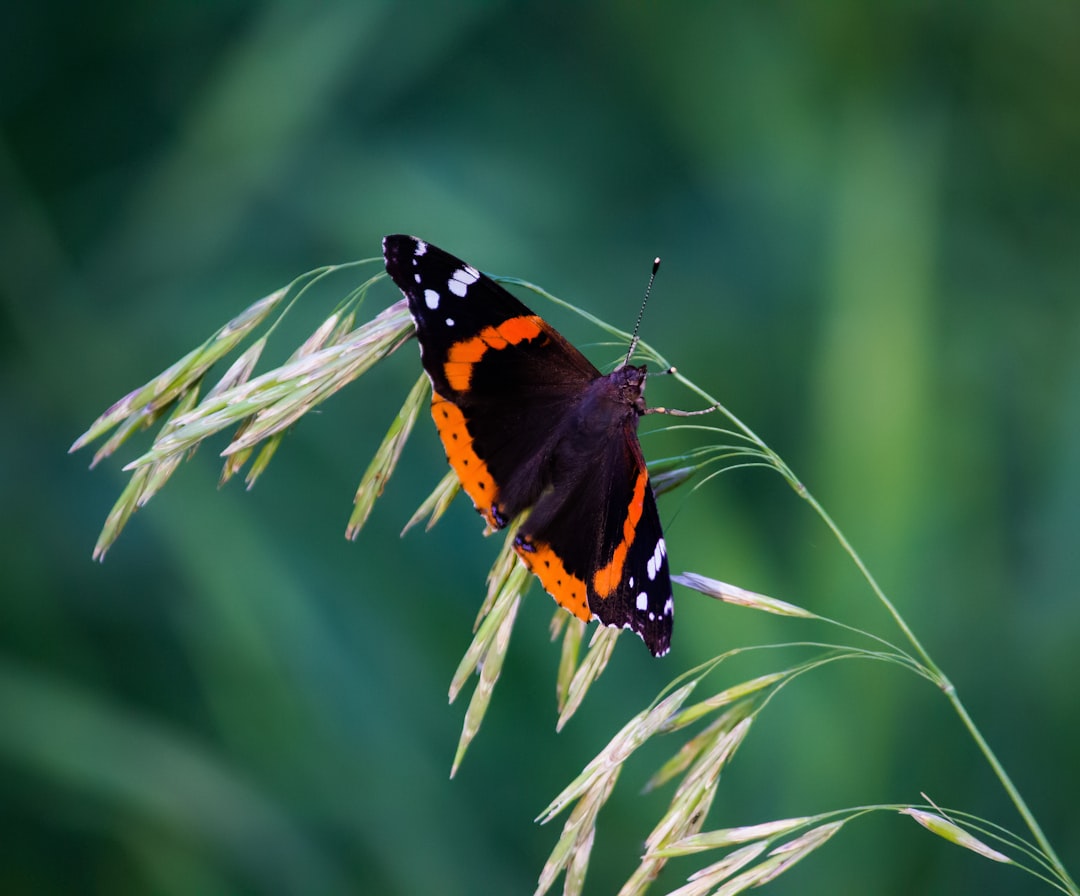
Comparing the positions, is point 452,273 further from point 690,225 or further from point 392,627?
point 690,225

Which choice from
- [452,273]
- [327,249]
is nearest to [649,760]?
[452,273]

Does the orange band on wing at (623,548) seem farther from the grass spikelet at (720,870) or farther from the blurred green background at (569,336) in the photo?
the blurred green background at (569,336)

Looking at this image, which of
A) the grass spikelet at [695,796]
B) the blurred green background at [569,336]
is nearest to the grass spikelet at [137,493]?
the grass spikelet at [695,796]

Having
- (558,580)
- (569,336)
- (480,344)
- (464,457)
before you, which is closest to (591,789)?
(558,580)

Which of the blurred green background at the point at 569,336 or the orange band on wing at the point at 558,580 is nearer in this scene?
the orange band on wing at the point at 558,580

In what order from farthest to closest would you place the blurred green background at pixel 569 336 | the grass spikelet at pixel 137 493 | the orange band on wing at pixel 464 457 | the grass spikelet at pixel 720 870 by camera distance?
the blurred green background at pixel 569 336, the orange band on wing at pixel 464 457, the grass spikelet at pixel 137 493, the grass spikelet at pixel 720 870

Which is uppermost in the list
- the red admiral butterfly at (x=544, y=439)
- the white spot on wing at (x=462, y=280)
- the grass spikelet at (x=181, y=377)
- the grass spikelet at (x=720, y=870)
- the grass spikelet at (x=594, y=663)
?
the grass spikelet at (x=181, y=377)

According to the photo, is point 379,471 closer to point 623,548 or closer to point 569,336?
point 623,548
